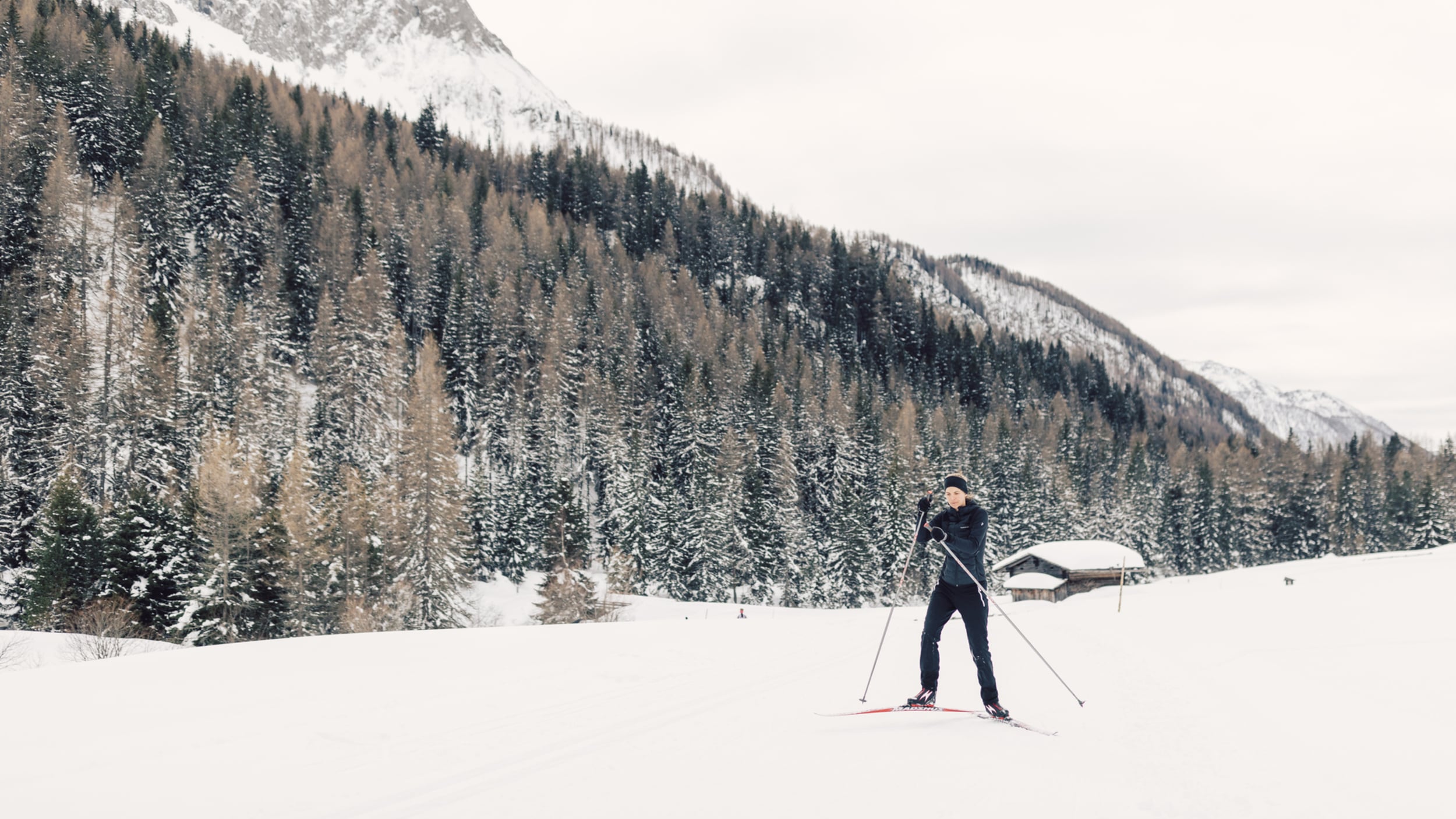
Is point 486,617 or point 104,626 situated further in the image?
point 486,617

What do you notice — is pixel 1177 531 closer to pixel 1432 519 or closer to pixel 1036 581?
pixel 1432 519

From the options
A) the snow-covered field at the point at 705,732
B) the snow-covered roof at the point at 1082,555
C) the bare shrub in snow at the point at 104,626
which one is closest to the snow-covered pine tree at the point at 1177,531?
the snow-covered roof at the point at 1082,555

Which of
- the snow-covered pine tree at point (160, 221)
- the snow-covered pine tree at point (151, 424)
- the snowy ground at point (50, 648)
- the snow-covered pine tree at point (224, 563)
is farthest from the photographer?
the snow-covered pine tree at point (160, 221)

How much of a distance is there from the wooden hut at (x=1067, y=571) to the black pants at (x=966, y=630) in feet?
133

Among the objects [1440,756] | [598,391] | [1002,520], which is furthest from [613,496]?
[1440,756]

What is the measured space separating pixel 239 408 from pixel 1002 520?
65856 millimetres

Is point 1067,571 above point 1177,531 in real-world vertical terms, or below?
below

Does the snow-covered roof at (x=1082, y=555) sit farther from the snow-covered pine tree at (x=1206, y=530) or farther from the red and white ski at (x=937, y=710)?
the red and white ski at (x=937, y=710)

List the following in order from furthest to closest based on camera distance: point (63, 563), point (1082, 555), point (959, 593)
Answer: point (1082, 555), point (63, 563), point (959, 593)

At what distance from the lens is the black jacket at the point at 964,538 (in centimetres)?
698

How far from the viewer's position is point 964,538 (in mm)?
7184

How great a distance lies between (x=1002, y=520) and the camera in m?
69.2

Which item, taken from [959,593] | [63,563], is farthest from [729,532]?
[959,593]

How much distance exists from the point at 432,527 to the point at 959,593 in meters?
35.7
